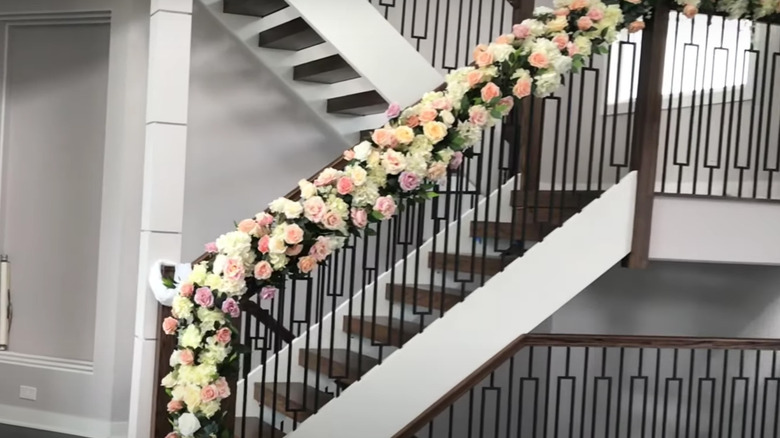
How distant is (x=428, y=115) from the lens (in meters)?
3.22

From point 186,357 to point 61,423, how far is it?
2.70m

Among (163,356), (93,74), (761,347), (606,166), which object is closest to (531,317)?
(761,347)

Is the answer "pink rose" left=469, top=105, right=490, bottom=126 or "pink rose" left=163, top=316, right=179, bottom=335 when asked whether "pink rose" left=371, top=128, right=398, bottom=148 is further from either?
"pink rose" left=163, top=316, right=179, bottom=335

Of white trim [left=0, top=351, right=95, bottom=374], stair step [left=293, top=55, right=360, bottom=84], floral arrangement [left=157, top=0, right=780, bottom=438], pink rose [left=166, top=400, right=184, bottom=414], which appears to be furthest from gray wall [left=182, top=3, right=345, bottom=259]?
pink rose [left=166, top=400, right=184, bottom=414]

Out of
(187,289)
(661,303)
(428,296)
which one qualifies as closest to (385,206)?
(187,289)

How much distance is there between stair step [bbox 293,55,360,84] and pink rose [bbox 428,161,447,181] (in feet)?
5.63

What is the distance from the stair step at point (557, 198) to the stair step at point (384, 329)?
794 millimetres

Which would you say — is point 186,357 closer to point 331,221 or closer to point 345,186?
point 331,221

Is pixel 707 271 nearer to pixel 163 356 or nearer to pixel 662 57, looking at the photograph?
pixel 662 57

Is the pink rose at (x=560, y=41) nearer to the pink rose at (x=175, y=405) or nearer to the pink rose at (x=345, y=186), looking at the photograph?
the pink rose at (x=345, y=186)

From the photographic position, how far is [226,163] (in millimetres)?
5367

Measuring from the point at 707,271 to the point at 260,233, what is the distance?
374 cm

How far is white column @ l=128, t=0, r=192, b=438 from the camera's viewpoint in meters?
4.02

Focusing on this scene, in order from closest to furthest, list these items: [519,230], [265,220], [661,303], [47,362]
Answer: [265,220] < [519,230] < [47,362] < [661,303]
